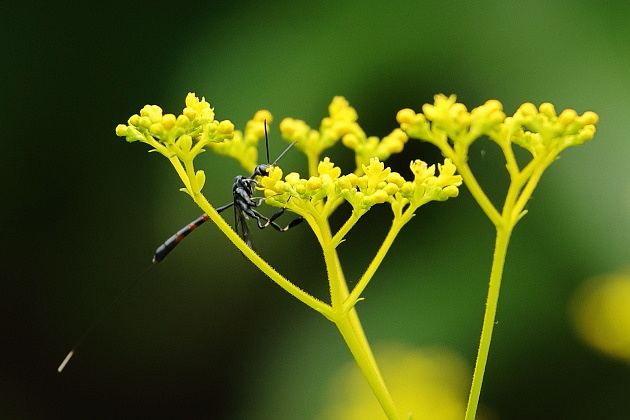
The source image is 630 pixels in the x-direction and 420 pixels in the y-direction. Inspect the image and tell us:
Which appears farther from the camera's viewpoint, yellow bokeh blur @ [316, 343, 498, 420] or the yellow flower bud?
yellow bokeh blur @ [316, 343, 498, 420]

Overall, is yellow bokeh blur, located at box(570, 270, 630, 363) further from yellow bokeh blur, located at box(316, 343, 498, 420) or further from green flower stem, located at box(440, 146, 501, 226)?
green flower stem, located at box(440, 146, 501, 226)

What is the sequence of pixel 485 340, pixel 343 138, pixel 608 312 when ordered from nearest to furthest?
pixel 485 340
pixel 343 138
pixel 608 312

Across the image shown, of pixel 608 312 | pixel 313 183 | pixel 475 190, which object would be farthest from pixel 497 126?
pixel 608 312

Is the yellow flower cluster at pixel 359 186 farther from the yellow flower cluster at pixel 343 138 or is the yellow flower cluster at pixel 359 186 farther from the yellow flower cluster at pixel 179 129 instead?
the yellow flower cluster at pixel 343 138

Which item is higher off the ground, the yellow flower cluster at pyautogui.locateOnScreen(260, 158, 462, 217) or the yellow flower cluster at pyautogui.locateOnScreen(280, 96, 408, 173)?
the yellow flower cluster at pyautogui.locateOnScreen(280, 96, 408, 173)

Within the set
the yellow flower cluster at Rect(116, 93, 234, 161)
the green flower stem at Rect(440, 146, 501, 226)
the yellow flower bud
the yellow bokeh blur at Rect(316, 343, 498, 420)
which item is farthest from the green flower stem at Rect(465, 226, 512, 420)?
the yellow bokeh blur at Rect(316, 343, 498, 420)

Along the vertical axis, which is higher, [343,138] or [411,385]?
[343,138]

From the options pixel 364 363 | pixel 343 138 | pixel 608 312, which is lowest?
pixel 364 363

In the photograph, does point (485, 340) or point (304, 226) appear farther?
point (304, 226)

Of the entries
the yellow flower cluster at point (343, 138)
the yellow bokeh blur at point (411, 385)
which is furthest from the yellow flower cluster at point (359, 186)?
the yellow bokeh blur at point (411, 385)

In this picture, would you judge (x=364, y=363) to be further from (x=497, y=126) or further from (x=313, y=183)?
(x=497, y=126)

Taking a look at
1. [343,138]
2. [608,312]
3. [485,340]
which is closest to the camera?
[485,340]
